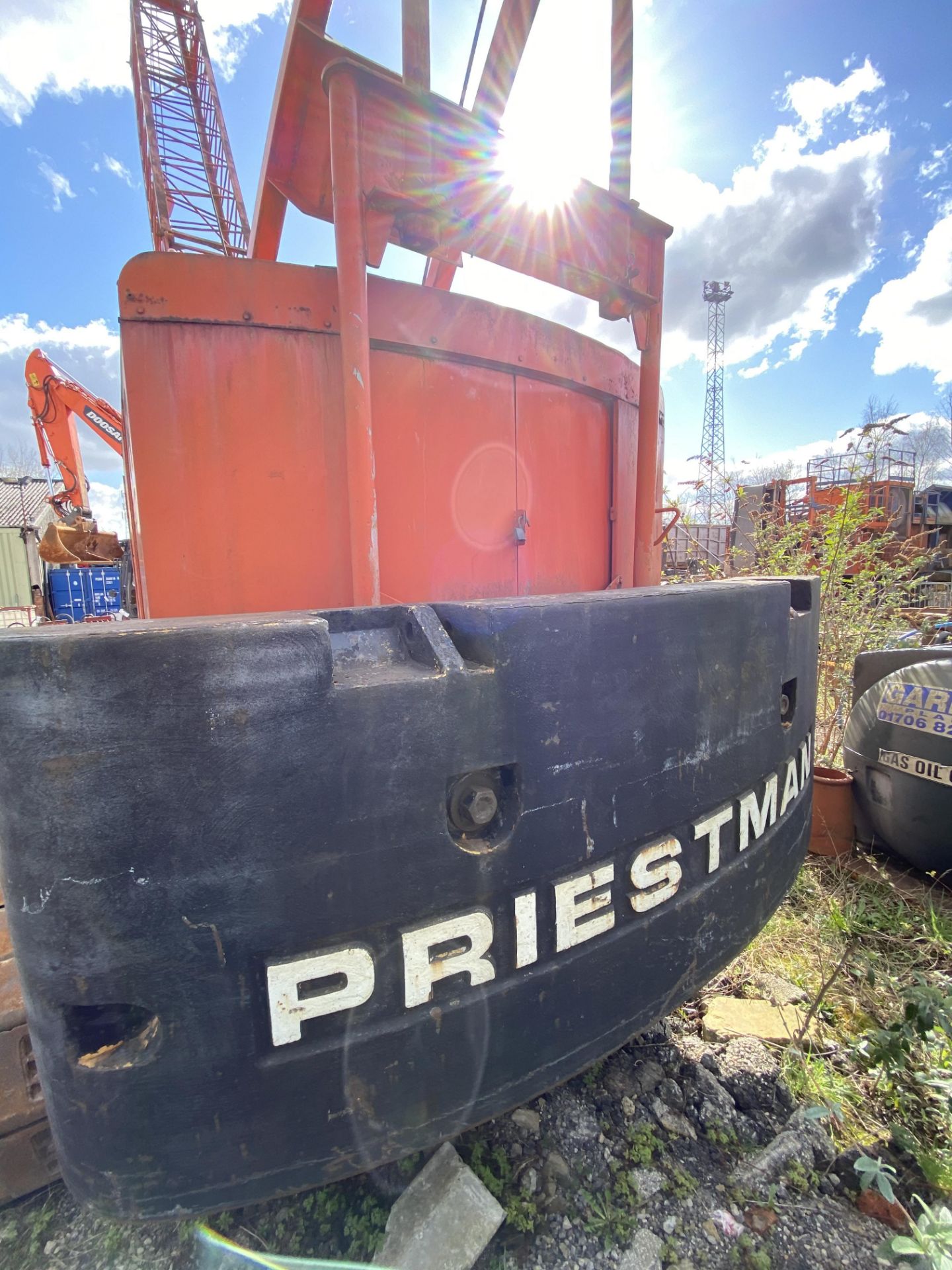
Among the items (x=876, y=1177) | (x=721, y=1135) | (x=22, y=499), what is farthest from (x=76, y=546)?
(x=22, y=499)

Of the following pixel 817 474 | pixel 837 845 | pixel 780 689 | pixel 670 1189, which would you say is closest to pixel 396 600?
pixel 780 689

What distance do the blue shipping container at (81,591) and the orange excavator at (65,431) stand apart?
5.61 meters

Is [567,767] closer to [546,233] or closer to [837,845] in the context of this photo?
[546,233]

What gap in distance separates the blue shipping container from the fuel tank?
2185 cm

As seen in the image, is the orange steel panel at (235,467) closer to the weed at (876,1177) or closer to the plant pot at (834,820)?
the weed at (876,1177)

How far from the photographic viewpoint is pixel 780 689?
64.2 inches

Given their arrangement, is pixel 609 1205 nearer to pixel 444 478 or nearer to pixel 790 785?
pixel 790 785

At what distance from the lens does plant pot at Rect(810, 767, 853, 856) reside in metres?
3.43

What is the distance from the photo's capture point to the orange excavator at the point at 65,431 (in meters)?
11.9

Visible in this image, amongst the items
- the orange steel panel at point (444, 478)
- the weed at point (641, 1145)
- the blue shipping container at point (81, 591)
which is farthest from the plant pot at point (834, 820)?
the blue shipping container at point (81, 591)

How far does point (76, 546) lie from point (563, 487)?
1304 centimetres

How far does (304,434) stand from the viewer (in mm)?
1882

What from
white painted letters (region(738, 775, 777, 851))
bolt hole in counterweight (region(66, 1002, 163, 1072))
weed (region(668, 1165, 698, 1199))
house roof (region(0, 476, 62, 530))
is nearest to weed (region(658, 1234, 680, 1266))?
weed (region(668, 1165, 698, 1199))

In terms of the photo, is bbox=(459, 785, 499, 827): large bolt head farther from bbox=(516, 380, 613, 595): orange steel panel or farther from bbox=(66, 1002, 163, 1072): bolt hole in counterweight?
bbox=(516, 380, 613, 595): orange steel panel
